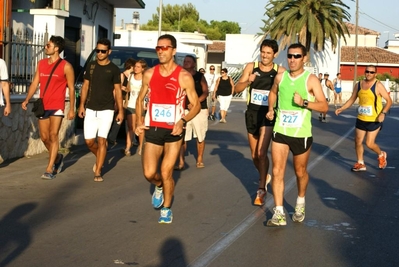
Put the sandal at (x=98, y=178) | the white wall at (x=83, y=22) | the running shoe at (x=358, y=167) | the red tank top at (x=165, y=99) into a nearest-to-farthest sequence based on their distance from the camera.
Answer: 1. the red tank top at (x=165, y=99)
2. the sandal at (x=98, y=178)
3. the running shoe at (x=358, y=167)
4. the white wall at (x=83, y=22)

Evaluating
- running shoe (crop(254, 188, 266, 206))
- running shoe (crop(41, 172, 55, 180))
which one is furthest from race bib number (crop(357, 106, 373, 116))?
running shoe (crop(41, 172, 55, 180))

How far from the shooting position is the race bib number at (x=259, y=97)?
9273mm

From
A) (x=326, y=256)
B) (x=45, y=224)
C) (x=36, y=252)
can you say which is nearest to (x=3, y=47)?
(x=45, y=224)

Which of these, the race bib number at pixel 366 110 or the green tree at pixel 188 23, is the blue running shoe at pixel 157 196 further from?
the green tree at pixel 188 23

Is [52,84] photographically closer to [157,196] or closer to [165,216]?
[157,196]

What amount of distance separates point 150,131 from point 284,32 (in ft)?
148

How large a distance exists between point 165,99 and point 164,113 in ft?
0.50

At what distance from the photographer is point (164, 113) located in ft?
25.1

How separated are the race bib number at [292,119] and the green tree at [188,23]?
81.5 meters

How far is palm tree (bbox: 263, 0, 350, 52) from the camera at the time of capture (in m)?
49.8

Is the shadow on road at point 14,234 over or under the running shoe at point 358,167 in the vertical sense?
under

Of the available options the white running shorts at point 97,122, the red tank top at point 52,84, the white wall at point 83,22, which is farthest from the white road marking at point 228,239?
the white wall at point 83,22

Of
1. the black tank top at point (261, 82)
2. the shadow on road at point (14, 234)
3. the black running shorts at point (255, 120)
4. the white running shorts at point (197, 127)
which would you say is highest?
the black tank top at point (261, 82)

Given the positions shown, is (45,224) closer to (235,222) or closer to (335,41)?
(235,222)
